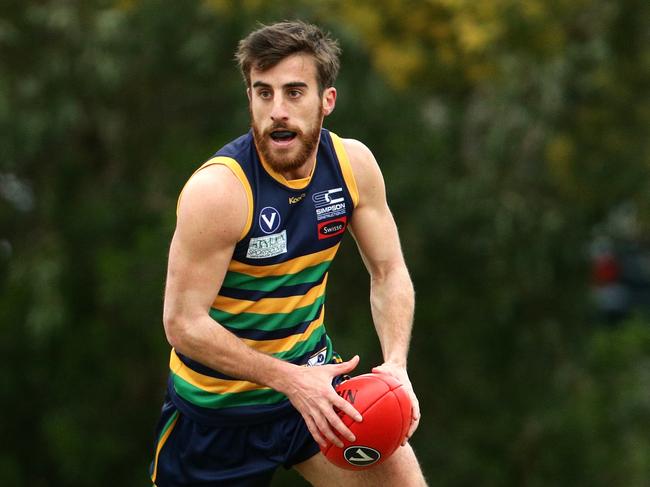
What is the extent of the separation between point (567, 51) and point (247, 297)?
8.10m

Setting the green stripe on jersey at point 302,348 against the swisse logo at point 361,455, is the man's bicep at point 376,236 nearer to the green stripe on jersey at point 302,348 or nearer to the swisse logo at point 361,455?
the green stripe on jersey at point 302,348

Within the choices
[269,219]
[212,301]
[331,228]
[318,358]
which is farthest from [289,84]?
[318,358]

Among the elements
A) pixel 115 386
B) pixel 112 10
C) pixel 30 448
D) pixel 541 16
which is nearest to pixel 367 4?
pixel 541 16

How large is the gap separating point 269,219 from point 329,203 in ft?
0.99

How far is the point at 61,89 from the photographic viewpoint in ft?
38.0

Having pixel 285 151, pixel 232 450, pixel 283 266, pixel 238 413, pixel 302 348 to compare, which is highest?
pixel 285 151

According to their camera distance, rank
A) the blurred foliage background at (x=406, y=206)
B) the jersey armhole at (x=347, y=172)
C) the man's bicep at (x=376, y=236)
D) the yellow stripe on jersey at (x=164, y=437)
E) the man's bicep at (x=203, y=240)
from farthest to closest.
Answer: the blurred foliage background at (x=406, y=206)
the yellow stripe on jersey at (x=164, y=437)
the man's bicep at (x=376, y=236)
the jersey armhole at (x=347, y=172)
the man's bicep at (x=203, y=240)

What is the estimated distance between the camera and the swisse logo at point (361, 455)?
14.2 ft

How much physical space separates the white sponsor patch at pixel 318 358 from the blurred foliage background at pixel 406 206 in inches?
245

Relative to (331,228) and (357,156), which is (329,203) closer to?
(331,228)

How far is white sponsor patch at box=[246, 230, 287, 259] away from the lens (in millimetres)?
4395

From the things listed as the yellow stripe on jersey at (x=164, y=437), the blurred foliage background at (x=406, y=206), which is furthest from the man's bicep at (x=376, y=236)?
the blurred foliage background at (x=406, y=206)

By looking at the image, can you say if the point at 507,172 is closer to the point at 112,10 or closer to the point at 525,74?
the point at 525,74

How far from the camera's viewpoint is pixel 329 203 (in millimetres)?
4609
